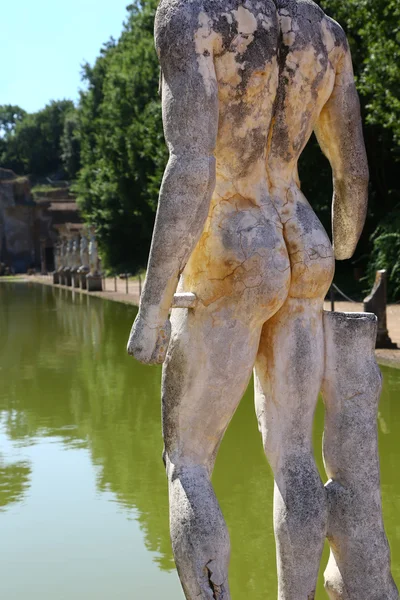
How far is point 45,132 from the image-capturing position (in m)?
81.8

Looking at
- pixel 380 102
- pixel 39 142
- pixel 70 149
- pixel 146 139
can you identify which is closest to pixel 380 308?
pixel 380 102

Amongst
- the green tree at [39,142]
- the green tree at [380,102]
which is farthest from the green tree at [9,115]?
the green tree at [380,102]

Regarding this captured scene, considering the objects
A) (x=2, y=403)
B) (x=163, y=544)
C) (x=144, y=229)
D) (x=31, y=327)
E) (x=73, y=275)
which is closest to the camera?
(x=163, y=544)

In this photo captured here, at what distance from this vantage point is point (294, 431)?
3535 millimetres

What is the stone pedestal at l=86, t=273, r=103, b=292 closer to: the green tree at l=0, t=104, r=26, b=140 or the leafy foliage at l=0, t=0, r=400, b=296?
the leafy foliage at l=0, t=0, r=400, b=296

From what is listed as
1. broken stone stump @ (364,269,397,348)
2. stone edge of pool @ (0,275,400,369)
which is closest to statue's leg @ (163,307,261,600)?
stone edge of pool @ (0,275,400,369)

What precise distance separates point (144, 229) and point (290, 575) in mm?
37757

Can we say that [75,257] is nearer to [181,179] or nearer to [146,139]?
[146,139]

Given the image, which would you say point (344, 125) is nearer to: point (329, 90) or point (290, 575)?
point (329, 90)

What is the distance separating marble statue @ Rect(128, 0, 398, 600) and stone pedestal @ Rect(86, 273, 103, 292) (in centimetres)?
2956

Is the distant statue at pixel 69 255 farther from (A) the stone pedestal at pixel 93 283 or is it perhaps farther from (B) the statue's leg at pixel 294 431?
(B) the statue's leg at pixel 294 431

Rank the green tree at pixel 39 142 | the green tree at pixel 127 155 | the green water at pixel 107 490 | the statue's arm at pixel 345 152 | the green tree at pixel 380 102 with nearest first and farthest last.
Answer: the statue's arm at pixel 345 152, the green water at pixel 107 490, the green tree at pixel 380 102, the green tree at pixel 127 155, the green tree at pixel 39 142

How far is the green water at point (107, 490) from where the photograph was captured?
479cm

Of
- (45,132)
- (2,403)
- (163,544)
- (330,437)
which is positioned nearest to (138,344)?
(330,437)
